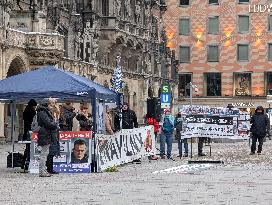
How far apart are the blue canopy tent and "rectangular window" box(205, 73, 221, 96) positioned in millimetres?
70644

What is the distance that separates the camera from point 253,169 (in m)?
24.0

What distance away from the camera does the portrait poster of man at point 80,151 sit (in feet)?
76.3

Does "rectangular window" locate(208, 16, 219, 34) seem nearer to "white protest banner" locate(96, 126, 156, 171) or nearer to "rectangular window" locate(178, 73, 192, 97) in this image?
"rectangular window" locate(178, 73, 192, 97)

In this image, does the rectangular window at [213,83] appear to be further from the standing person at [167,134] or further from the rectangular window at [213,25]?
the standing person at [167,134]

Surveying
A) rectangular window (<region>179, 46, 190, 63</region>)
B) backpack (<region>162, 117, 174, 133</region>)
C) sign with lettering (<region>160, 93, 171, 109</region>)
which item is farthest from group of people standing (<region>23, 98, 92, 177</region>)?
rectangular window (<region>179, 46, 190, 63</region>)

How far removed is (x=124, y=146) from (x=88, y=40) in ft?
104

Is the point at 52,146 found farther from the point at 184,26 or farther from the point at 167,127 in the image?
the point at 184,26

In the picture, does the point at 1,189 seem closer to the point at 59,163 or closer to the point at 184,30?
the point at 59,163

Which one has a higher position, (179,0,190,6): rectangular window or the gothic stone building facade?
(179,0,190,6): rectangular window

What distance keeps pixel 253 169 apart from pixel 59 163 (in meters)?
5.22

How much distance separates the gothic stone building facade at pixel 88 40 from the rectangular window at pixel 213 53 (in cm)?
1383

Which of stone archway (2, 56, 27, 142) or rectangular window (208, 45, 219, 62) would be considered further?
rectangular window (208, 45, 219, 62)

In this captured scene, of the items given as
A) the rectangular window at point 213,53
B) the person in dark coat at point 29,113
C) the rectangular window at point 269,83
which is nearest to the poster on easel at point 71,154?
the person in dark coat at point 29,113

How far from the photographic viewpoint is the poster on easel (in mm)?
23172
